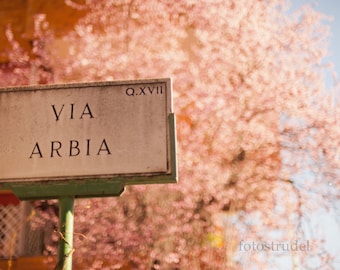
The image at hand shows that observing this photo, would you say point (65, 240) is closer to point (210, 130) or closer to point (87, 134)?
point (87, 134)

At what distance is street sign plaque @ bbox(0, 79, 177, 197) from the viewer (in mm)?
1773

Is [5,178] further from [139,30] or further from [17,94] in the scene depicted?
[139,30]

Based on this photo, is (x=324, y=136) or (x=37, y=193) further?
(x=324, y=136)

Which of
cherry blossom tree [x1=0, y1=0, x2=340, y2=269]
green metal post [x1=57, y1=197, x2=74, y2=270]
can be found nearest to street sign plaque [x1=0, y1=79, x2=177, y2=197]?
green metal post [x1=57, y1=197, x2=74, y2=270]

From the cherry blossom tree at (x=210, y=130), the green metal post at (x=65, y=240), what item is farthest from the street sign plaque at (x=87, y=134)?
the cherry blossom tree at (x=210, y=130)

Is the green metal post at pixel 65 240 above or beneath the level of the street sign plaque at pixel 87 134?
beneath

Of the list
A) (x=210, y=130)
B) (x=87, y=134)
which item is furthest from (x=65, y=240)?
(x=210, y=130)

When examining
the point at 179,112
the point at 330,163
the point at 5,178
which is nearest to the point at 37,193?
the point at 5,178

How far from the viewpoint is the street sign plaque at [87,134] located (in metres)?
1.77

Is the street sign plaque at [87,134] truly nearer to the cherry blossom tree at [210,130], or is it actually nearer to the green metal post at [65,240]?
the green metal post at [65,240]

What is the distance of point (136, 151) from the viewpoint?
1808 millimetres

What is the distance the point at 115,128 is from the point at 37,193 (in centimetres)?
41

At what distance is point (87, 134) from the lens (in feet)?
6.03

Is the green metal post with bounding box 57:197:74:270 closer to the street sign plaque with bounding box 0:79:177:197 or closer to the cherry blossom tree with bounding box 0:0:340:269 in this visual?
the street sign plaque with bounding box 0:79:177:197
